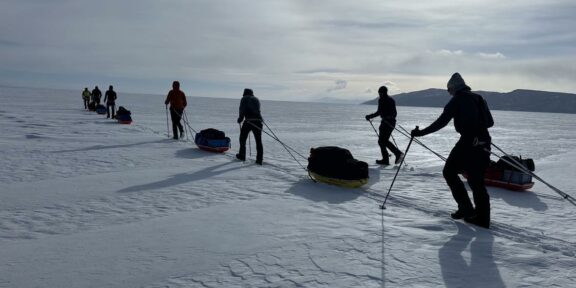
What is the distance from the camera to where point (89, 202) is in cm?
565

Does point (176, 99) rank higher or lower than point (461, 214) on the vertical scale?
higher

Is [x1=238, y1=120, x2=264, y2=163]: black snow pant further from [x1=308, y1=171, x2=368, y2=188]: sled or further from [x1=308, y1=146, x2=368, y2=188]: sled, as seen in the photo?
[x1=308, y1=171, x2=368, y2=188]: sled

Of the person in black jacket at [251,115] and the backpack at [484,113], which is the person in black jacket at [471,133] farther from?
the person in black jacket at [251,115]

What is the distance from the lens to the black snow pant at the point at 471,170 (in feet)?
16.1

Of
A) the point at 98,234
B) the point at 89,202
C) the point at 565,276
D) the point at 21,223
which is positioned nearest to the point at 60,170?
the point at 89,202

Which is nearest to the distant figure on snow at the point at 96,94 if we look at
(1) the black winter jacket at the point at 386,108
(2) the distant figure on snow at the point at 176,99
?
(2) the distant figure on snow at the point at 176,99

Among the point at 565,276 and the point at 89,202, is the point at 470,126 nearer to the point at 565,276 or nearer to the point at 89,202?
the point at 565,276

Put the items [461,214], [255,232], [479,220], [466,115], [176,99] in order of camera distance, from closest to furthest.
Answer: [255,232], [466,115], [479,220], [461,214], [176,99]

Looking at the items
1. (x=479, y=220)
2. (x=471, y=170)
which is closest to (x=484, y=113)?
(x=471, y=170)

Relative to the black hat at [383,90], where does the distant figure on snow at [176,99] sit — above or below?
below

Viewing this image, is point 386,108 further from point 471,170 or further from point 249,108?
point 471,170

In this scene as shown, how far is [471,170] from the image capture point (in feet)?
16.1

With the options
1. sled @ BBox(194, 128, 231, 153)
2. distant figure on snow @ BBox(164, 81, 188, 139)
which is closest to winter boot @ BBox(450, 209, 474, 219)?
sled @ BBox(194, 128, 231, 153)

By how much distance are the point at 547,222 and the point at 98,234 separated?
5792 mm
